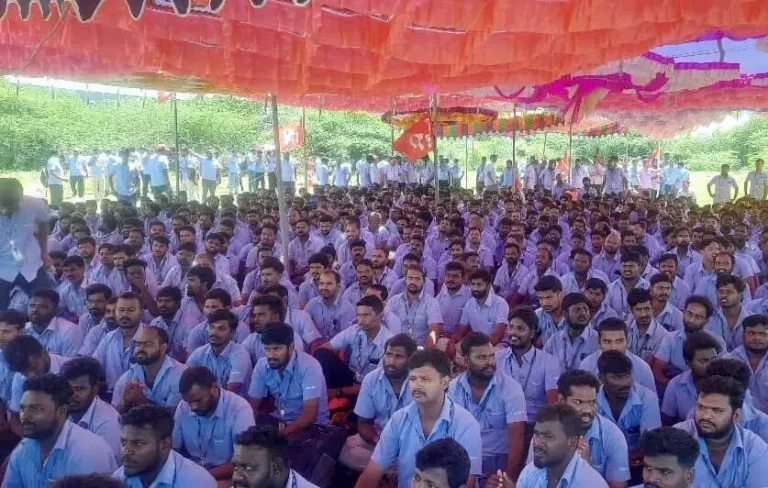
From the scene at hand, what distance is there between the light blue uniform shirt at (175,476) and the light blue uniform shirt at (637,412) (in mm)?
2059

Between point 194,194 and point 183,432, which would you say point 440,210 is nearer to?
point 183,432

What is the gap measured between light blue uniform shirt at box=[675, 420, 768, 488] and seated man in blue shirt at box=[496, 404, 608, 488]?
1.78 ft

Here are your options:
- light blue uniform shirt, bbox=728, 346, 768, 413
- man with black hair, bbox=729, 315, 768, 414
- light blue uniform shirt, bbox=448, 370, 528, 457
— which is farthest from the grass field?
light blue uniform shirt, bbox=728, 346, 768, 413

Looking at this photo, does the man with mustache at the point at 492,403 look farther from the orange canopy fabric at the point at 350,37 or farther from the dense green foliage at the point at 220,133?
the dense green foliage at the point at 220,133

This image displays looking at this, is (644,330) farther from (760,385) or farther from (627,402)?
(627,402)

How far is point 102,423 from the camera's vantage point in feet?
12.0

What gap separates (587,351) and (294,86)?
3.43m

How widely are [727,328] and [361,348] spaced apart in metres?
2.62

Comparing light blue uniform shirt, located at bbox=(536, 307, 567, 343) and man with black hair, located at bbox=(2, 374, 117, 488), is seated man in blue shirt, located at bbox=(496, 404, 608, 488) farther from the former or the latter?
light blue uniform shirt, located at bbox=(536, 307, 567, 343)

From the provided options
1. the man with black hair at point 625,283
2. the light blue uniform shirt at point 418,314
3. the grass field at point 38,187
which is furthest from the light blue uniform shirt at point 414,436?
the grass field at point 38,187

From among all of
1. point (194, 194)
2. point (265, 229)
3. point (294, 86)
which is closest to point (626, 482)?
point (294, 86)

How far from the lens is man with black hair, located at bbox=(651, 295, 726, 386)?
4762 mm

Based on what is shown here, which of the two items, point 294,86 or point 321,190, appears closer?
point 294,86

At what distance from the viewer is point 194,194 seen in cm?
2216
